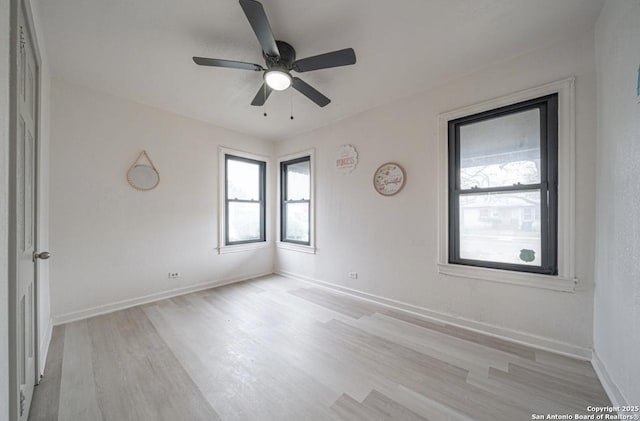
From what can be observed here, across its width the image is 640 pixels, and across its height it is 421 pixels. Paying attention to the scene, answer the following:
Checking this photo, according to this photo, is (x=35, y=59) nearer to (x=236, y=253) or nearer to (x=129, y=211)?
(x=129, y=211)

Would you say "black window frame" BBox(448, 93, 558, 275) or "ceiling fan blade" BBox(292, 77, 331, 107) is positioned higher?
"ceiling fan blade" BBox(292, 77, 331, 107)

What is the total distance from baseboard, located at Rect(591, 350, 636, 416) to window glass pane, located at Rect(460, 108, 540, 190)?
146 centimetres

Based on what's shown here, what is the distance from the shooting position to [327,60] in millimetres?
1818

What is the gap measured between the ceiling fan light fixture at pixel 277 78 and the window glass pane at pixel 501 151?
190cm

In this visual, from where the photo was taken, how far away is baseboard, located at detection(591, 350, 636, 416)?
1467mm

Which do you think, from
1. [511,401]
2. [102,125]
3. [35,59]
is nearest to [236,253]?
[102,125]

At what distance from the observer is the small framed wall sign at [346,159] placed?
11.3 ft

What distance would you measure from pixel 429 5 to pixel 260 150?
11.0 ft

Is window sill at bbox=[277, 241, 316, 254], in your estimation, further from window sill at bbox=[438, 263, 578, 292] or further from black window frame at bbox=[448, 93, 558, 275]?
black window frame at bbox=[448, 93, 558, 275]

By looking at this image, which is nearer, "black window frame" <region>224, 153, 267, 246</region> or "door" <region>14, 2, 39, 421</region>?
"door" <region>14, 2, 39, 421</region>

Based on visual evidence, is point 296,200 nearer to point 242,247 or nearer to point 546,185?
point 242,247

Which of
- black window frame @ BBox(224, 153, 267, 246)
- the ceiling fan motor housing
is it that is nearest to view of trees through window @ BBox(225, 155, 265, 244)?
black window frame @ BBox(224, 153, 267, 246)

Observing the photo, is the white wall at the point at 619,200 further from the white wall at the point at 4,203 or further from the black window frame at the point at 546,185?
the white wall at the point at 4,203

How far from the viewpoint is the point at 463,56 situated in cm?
221
